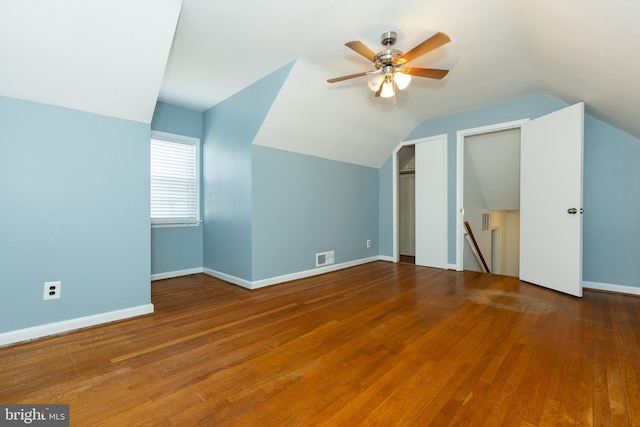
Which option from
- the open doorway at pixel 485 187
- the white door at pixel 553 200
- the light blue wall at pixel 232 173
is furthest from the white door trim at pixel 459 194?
the light blue wall at pixel 232 173

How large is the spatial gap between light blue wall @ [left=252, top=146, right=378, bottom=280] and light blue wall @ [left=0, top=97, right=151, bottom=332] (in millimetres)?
1301

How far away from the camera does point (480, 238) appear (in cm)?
554

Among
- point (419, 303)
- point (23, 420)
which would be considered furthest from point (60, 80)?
point (419, 303)

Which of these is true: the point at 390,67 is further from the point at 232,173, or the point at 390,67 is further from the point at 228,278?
the point at 228,278

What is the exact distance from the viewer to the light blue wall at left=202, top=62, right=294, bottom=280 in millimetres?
3389

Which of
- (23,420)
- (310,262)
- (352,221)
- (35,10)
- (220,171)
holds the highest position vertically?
(35,10)

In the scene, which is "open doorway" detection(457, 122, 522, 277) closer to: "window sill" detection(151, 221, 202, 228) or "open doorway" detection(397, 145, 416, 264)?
"open doorway" detection(397, 145, 416, 264)

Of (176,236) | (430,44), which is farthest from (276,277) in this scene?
(430,44)

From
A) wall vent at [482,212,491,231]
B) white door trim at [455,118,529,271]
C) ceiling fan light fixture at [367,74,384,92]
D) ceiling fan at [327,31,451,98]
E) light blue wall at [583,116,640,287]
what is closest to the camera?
ceiling fan at [327,31,451,98]

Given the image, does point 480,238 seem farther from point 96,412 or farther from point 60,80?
point 60,80

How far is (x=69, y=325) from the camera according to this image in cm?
229

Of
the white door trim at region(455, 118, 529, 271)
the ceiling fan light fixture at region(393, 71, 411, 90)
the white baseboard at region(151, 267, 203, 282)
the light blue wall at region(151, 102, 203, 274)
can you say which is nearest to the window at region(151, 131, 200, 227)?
the light blue wall at region(151, 102, 203, 274)

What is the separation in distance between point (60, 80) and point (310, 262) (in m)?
3.31

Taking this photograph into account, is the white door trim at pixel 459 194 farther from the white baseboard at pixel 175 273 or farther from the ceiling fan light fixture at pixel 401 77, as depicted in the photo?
the white baseboard at pixel 175 273
